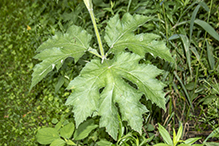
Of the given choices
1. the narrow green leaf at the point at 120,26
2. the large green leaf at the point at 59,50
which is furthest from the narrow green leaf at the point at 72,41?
the narrow green leaf at the point at 120,26

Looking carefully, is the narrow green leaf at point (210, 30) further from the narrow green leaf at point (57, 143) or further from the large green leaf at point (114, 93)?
the narrow green leaf at point (57, 143)

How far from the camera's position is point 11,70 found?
3998mm

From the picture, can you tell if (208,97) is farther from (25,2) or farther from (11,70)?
(25,2)

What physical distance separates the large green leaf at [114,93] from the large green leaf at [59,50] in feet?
0.75

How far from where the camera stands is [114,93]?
1.29 meters

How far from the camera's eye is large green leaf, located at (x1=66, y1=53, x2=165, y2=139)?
4.13ft

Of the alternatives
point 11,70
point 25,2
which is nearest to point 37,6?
point 25,2

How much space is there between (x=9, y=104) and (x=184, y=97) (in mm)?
2997

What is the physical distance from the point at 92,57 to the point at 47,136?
1104 millimetres

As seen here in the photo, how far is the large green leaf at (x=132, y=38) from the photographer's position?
1.43 m

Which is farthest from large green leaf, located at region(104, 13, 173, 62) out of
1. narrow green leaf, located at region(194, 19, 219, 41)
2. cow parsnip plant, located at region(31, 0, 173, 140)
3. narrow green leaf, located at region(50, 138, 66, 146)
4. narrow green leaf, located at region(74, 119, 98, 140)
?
narrow green leaf, located at region(50, 138, 66, 146)

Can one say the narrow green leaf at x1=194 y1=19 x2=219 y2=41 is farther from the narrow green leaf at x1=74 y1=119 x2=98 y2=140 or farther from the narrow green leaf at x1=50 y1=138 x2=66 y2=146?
the narrow green leaf at x1=50 y1=138 x2=66 y2=146

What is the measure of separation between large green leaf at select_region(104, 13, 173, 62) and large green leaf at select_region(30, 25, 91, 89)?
8.3 inches

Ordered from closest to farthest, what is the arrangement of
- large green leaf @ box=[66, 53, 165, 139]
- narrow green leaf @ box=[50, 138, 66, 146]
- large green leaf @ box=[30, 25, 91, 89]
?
large green leaf @ box=[66, 53, 165, 139] → large green leaf @ box=[30, 25, 91, 89] → narrow green leaf @ box=[50, 138, 66, 146]
